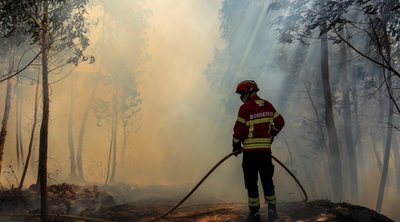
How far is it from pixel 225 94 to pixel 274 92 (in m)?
4.81

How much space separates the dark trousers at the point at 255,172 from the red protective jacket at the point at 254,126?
13cm

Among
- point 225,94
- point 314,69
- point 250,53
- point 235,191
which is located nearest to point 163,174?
point 235,191

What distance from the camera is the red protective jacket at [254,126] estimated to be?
6590mm

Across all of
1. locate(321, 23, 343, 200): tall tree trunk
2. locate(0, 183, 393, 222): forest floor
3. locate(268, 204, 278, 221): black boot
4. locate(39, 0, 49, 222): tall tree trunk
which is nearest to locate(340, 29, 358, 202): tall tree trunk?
locate(321, 23, 343, 200): tall tree trunk

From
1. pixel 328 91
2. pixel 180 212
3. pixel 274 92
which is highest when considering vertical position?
pixel 274 92

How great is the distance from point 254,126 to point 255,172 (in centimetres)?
81

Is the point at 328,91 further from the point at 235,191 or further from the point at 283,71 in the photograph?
the point at 235,191

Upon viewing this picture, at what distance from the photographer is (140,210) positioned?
9.48 metres

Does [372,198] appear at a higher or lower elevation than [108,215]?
lower

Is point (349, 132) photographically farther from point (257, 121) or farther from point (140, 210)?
point (257, 121)

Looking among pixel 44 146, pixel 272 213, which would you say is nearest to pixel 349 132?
pixel 272 213

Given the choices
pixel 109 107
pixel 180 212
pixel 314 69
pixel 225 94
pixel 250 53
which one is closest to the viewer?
pixel 180 212

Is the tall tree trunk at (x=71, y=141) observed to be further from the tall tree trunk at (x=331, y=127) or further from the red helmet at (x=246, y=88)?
→ the red helmet at (x=246, y=88)

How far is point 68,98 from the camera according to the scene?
3369cm
